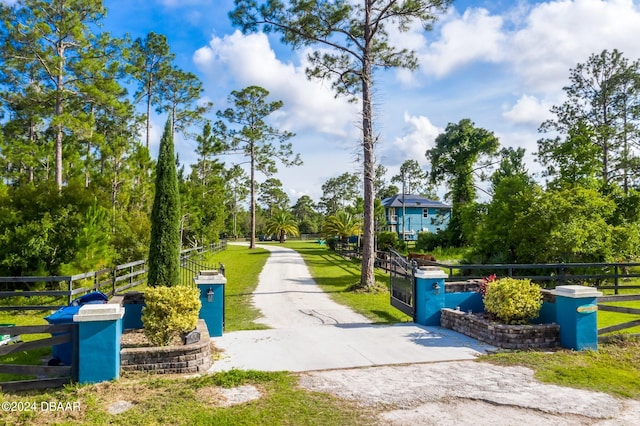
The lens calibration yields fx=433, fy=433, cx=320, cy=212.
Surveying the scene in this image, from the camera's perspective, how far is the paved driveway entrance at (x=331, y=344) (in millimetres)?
6570

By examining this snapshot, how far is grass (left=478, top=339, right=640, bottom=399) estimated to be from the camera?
217 inches

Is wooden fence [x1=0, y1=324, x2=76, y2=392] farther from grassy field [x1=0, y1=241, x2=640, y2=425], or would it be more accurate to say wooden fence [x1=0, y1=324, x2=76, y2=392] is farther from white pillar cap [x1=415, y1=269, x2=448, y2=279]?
white pillar cap [x1=415, y1=269, x2=448, y2=279]

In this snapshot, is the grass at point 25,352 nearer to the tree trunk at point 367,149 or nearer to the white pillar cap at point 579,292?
the white pillar cap at point 579,292

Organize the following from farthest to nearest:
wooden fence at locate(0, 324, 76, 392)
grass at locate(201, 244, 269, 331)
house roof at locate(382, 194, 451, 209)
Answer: house roof at locate(382, 194, 451, 209) → grass at locate(201, 244, 269, 331) → wooden fence at locate(0, 324, 76, 392)

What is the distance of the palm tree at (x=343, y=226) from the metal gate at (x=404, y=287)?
26.3 m

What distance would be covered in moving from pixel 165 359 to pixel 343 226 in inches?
1299

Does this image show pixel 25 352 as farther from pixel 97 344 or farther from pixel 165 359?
pixel 165 359

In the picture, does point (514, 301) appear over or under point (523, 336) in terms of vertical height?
over

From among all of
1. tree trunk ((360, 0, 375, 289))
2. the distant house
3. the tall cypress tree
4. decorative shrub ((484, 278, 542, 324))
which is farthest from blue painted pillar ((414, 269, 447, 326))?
the distant house

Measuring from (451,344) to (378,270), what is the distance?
48.6 feet

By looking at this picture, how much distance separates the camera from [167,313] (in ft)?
21.1

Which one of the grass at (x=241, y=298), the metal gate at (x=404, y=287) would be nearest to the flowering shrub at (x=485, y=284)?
the metal gate at (x=404, y=287)

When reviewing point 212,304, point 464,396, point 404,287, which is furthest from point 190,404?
point 404,287

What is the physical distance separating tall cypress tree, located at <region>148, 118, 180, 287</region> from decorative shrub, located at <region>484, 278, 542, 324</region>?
636cm
